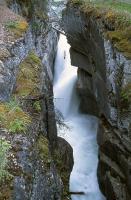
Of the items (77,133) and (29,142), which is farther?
(77,133)

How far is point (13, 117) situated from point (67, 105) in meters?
A: 13.6

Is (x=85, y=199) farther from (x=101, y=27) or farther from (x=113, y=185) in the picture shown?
(x=101, y=27)

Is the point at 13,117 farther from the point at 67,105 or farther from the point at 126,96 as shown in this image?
the point at 67,105

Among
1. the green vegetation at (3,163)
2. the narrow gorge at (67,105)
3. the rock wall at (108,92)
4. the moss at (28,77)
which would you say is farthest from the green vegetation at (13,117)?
the rock wall at (108,92)

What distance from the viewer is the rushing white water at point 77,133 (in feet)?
59.3

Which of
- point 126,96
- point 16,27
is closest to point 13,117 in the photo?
point 126,96

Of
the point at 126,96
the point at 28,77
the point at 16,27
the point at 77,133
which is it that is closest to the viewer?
the point at 28,77

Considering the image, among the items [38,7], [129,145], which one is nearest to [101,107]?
[129,145]

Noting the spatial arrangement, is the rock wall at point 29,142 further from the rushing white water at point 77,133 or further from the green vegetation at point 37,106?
the rushing white water at point 77,133

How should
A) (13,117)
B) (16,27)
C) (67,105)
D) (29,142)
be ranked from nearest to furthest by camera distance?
1. (29,142)
2. (13,117)
3. (16,27)
4. (67,105)

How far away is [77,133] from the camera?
21.4 metres

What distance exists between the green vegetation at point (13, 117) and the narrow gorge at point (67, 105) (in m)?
0.02

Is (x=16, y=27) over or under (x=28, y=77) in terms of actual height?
over

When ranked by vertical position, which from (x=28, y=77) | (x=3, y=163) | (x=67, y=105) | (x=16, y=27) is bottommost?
(x=67, y=105)
